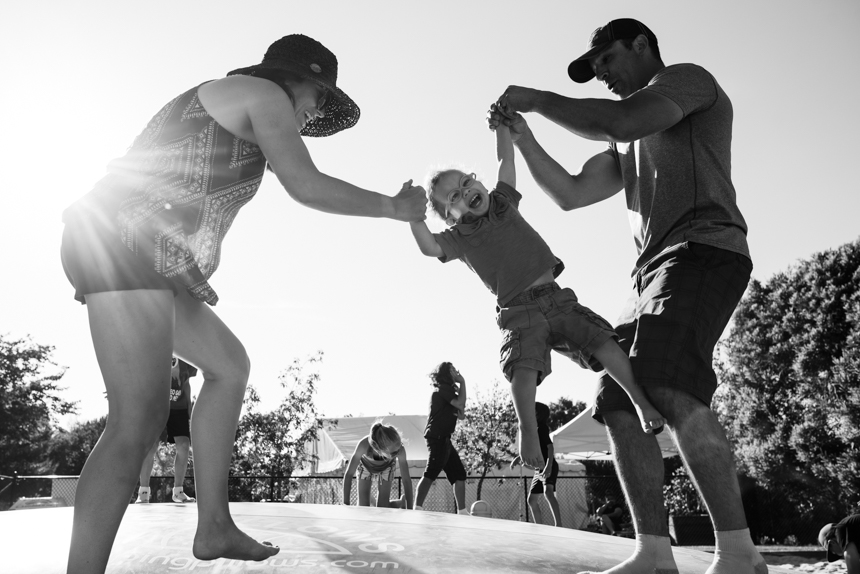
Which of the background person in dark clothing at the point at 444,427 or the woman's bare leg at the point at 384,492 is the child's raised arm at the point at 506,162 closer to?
the background person in dark clothing at the point at 444,427

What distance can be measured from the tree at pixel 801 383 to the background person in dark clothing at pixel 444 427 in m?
10.6

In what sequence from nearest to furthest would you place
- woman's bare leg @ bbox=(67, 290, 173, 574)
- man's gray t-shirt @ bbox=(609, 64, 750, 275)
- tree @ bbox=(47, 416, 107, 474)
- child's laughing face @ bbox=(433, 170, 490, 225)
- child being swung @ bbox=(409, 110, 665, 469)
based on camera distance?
woman's bare leg @ bbox=(67, 290, 173, 574) < man's gray t-shirt @ bbox=(609, 64, 750, 275) < child being swung @ bbox=(409, 110, 665, 469) < child's laughing face @ bbox=(433, 170, 490, 225) < tree @ bbox=(47, 416, 107, 474)

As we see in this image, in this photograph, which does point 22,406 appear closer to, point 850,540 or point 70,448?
Result: point 70,448

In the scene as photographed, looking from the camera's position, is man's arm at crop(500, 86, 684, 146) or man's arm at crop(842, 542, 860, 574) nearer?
man's arm at crop(500, 86, 684, 146)

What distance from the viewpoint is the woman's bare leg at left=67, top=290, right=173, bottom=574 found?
1.54m

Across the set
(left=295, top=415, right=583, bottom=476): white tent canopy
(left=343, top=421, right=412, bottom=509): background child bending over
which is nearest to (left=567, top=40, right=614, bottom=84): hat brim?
(left=343, top=421, right=412, bottom=509): background child bending over

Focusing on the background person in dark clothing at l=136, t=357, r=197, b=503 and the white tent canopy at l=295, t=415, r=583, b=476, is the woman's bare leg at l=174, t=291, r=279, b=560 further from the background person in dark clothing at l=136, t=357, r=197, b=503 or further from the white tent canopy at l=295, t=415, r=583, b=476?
the white tent canopy at l=295, t=415, r=583, b=476

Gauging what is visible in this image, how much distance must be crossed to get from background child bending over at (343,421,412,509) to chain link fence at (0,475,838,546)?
5688 mm

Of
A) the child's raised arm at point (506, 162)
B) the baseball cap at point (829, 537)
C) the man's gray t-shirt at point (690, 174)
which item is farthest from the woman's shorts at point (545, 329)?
the baseball cap at point (829, 537)

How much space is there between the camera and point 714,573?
75.7 inches

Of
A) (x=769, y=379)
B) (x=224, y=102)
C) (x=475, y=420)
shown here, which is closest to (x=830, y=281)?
(x=769, y=379)

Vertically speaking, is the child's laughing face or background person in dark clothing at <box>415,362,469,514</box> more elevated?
the child's laughing face

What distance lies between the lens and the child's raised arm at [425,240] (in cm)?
299

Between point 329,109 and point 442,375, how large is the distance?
19.0ft
